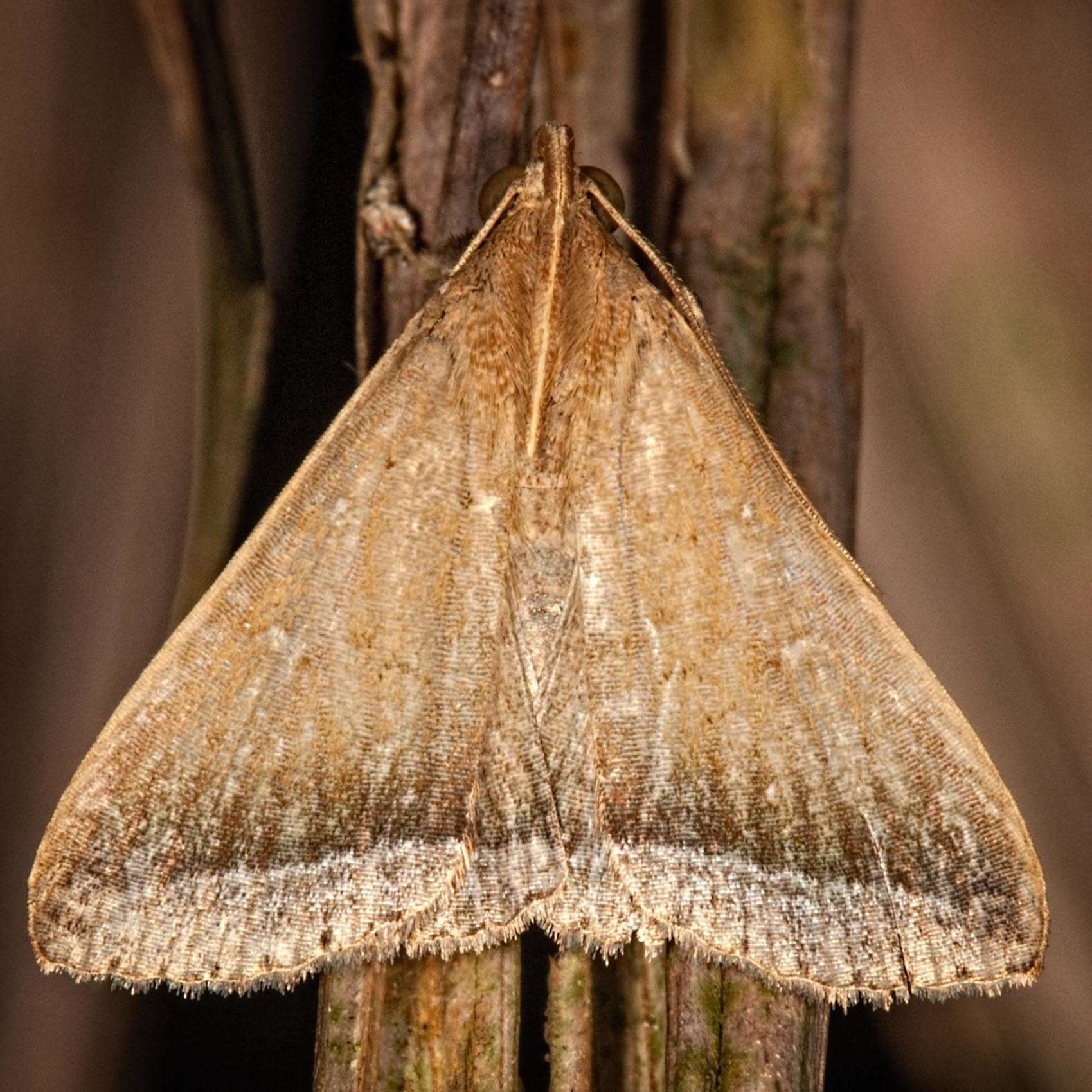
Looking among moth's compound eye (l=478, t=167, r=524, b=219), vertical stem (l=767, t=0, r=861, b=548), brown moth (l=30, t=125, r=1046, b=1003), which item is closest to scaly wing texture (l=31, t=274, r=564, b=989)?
brown moth (l=30, t=125, r=1046, b=1003)

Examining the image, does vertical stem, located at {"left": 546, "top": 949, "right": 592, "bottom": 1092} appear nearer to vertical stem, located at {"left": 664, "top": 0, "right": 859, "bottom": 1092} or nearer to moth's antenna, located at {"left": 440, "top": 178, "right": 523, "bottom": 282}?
vertical stem, located at {"left": 664, "top": 0, "right": 859, "bottom": 1092}

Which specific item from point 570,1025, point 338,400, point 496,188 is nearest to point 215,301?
point 338,400

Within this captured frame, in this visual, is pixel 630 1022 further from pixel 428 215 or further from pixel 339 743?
pixel 428 215

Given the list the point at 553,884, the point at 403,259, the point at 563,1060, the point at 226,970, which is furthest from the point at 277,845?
the point at 403,259

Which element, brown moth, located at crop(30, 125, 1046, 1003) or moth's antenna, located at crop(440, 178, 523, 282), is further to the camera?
moth's antenna, located at crop(440, 178, 523, 282)

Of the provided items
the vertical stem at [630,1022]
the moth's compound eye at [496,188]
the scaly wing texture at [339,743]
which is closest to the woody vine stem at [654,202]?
the vertical stem at [630,1022]

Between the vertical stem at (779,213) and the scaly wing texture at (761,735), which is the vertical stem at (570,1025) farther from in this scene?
the vertical stem at (779,213)

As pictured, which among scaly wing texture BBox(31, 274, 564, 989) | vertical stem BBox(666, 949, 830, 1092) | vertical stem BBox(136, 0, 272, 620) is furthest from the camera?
vertical stem BBox(136, 0, 272, 620)
